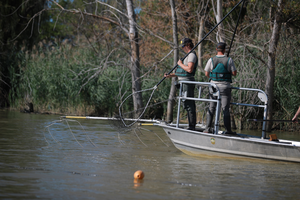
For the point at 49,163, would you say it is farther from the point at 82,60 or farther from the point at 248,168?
the point at 82,60

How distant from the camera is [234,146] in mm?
8680

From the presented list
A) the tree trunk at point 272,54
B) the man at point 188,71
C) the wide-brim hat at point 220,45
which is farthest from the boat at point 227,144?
the tree trunk at point 272,54

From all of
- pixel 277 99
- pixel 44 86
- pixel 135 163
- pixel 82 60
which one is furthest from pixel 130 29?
pixel 135 163

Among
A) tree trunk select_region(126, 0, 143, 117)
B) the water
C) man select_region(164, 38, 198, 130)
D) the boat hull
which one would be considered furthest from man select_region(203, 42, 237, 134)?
tree trunk select_region(126, 0, 143, 117)

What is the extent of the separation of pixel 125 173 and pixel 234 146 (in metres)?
2.56

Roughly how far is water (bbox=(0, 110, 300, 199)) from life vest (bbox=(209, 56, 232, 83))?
155 cm

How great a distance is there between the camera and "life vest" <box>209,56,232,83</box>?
28.6 ft

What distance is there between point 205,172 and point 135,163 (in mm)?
1277

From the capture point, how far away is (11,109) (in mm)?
19766

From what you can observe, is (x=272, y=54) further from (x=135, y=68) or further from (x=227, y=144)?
(x=227, y=144)

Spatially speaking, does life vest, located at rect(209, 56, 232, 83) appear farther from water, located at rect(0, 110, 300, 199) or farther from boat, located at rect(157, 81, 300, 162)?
water, located at rect(0, 110, 300, 199)

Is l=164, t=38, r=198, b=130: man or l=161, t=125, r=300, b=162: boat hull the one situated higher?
l=164, t=38, r=198, b=130: man

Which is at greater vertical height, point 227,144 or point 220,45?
point 220,45

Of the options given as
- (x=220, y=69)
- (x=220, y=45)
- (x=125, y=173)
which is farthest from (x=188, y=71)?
(x=125, y=173)
